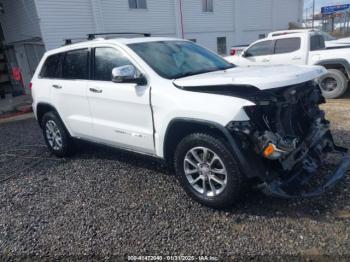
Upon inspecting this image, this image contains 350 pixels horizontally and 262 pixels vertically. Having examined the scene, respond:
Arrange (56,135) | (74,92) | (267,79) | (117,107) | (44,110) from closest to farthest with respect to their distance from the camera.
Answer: (267,79), (117,107), (74,92), (56,135), (44,110)

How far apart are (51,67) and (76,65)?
2.61ft

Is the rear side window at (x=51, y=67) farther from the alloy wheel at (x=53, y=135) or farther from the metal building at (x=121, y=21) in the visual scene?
the metal building at (x=121, y=21)

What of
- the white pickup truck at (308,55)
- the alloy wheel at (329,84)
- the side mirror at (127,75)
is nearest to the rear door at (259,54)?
the white pickup truck at (308,55)

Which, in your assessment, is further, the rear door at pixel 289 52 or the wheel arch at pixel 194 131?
the rear door at pixel 289 52

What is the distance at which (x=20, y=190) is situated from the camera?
4438 millimetres

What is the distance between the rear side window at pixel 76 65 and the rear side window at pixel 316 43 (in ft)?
22.7

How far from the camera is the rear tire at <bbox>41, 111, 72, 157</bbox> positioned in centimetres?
521

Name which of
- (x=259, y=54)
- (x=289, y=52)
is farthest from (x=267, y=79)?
Result: (x=259, y=54)

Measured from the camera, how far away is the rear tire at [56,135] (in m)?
5.21

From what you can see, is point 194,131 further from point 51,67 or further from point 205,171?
point 51,67

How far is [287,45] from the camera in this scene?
9.38 meters

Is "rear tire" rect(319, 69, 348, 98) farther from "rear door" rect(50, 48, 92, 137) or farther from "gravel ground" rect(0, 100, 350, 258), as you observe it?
"rear door" rect(50, 48, 92, 137)

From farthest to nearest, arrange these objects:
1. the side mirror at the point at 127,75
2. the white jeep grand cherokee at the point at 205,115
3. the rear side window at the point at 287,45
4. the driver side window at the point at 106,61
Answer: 1. the rear side window at the point at 287,45
2. the driver side window at the point at 106,61
3. the side mirror at the point at 127,75
4. the white jeep grand cherokee at the point at 205,115

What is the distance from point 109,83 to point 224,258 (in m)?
2.52
